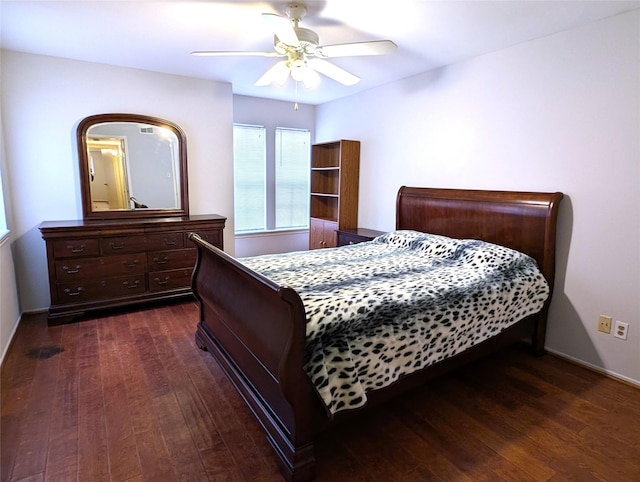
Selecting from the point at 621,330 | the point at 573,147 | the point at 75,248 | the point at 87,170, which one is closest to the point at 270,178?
the point at 87,170

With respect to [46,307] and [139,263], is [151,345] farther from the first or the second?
[46,307]

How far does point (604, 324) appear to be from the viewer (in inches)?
98.7

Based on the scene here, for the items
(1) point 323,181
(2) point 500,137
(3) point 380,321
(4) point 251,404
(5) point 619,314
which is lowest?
(4) point 251,404

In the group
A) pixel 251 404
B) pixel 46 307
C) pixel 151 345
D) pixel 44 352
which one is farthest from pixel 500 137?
pixel 46 307

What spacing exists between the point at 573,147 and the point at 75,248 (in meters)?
4.04

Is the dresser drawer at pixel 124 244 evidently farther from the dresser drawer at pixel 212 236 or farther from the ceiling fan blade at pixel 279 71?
the ceiling fan blade at pixel 279 71

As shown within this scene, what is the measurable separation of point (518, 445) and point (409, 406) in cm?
58

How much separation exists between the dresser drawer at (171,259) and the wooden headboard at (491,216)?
7.26 feet

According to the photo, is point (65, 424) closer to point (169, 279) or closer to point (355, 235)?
point (169, 279)

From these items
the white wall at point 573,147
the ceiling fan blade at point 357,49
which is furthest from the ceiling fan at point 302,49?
the white wall at point 573,147

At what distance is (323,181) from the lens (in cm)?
516

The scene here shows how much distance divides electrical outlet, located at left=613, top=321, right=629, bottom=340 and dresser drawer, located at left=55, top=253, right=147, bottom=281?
3.86 meters

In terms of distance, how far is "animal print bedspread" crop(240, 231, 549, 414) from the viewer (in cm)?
162

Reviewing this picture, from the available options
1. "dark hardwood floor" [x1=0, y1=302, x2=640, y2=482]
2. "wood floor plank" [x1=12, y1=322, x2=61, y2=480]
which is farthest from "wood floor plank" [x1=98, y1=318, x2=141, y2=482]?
"wood floor plank" [x1=12, y1=322, x2=61, y2=480]
